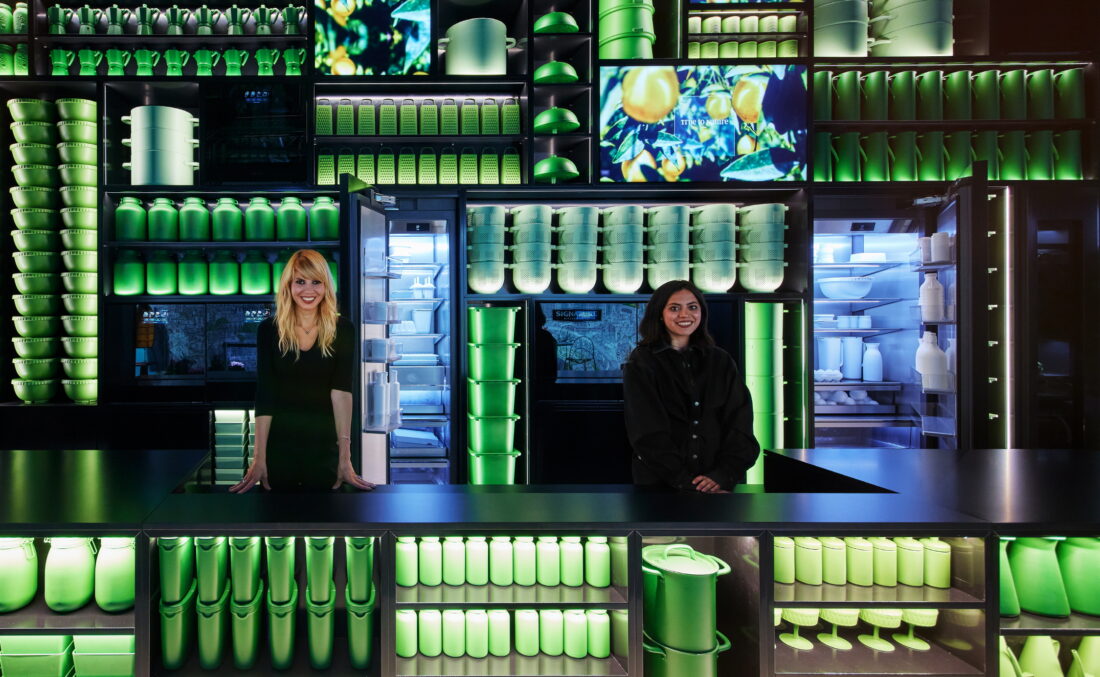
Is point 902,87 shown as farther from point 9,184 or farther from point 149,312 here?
point 9,184

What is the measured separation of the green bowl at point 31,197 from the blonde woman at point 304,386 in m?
2.71

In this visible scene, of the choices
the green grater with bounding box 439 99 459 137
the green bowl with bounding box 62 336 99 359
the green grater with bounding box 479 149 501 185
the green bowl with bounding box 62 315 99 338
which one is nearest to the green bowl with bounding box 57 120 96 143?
the green bowl with bounding box 62 315 99 338

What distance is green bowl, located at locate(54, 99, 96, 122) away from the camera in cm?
410

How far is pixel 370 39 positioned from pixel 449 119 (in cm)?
65

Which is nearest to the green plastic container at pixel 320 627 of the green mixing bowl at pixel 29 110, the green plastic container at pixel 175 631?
the green plastic container at pixel 175 631

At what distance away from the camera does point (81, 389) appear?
13.6 ft

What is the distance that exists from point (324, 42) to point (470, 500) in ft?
10.9

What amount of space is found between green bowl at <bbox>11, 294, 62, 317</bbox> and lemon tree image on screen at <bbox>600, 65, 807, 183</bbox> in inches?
134

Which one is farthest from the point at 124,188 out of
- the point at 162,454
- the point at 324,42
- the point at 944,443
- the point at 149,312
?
the point at 944,443

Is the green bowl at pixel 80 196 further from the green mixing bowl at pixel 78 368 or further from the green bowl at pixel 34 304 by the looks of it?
the green mixing bowl at pixel 78 368

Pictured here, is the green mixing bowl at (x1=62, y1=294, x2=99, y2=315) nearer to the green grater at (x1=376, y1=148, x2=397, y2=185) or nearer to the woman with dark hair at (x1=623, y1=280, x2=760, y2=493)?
the green grater at (x1=376, y1=148, x2=397, y2=185)

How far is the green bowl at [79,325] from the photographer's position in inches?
162

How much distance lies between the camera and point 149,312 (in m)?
4.17

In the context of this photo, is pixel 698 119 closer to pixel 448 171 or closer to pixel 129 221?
pixel 448 171
